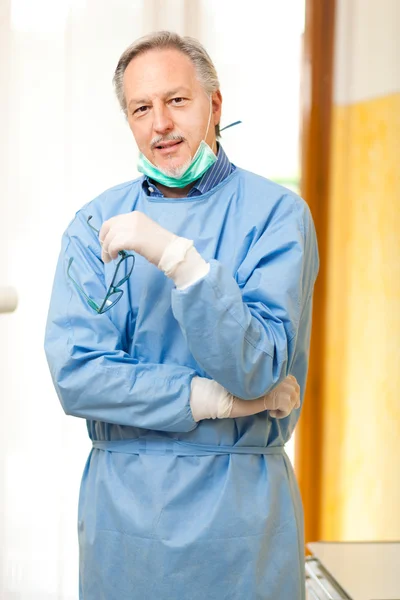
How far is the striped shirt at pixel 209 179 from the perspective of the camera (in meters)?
1.41

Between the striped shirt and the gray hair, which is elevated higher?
the gray hair

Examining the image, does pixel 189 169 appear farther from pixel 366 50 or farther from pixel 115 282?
pixel 366 50

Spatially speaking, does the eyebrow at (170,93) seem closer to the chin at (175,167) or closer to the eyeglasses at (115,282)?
the chin at (175,167)

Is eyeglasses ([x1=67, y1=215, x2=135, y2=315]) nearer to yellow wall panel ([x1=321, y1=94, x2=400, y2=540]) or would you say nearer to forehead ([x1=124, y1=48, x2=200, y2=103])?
forehead ([x1=124, y1=48, x2=200, y2=103])

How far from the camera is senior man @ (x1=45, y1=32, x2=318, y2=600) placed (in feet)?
4.00

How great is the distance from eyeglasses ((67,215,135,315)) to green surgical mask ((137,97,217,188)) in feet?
0.46

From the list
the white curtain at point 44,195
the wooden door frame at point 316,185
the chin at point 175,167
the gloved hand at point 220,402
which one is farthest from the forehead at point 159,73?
the wooden door frame at point 316,185

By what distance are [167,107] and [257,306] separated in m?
0.41

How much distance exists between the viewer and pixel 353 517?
9.59ft

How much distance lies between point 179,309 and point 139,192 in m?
0.41

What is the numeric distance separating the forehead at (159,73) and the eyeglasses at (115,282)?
0.25 metres

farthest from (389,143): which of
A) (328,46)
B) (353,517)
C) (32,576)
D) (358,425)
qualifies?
(32,576)

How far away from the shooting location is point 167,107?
1.39m

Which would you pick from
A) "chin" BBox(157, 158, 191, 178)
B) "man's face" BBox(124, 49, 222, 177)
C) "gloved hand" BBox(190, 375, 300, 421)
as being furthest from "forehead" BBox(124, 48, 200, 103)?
"gloved hand" BBox(190, 375, 300, 421)
